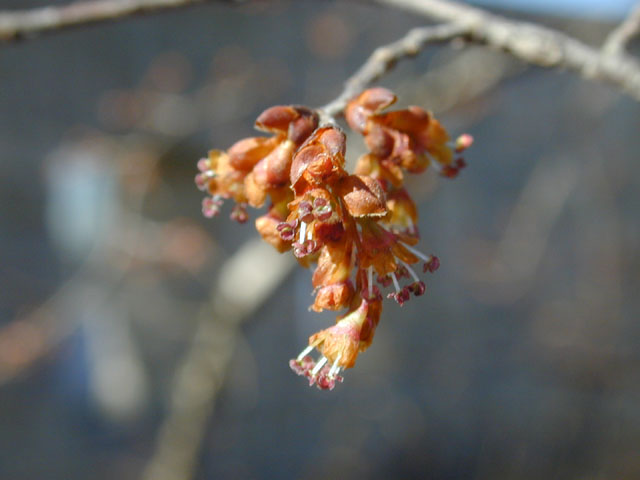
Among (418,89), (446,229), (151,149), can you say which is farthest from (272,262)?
(446,229)

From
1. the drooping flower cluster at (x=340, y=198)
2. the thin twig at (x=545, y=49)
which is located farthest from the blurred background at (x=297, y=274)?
the drooping flower cluster at (x=340, y=198)

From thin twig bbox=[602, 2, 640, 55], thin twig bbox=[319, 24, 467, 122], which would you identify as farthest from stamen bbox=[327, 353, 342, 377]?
thin twig bbox=[602, 2, 640, 55]

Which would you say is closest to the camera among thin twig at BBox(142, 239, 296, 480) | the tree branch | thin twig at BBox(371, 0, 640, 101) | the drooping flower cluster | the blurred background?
the drooping flower cluster

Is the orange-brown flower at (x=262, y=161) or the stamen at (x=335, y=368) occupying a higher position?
the orange-brown flower at (x=262, y=161)

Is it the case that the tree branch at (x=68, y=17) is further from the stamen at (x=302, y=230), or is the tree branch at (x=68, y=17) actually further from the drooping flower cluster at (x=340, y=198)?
the stamen at (x=302, y=230)

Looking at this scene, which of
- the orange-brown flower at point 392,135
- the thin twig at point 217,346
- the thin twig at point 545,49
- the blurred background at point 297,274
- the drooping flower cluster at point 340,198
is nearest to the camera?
the drooping flower cluster at point 340,198

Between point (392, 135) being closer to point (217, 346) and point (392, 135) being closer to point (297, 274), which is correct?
point (217, 346)

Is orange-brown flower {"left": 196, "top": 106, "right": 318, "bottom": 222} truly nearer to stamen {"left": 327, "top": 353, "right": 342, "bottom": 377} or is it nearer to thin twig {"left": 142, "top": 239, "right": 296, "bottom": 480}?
stamen {"left": 327, "top": 353, "right": 342, "bottom": 377}

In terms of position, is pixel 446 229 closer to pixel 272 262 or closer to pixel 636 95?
pixel 272 262
